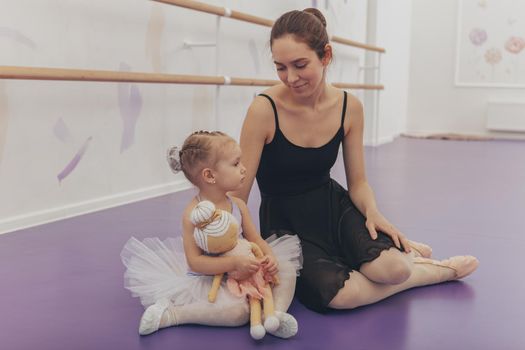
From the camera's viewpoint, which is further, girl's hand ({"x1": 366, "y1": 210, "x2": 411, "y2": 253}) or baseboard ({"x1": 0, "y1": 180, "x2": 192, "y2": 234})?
A: baseboard ({"x1": 0, "y1": 180, "x2": 192, "y2": 234})

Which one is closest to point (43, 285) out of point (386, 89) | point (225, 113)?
point (225, 113)

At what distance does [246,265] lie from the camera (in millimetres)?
1339

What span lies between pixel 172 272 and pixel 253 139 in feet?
1.21

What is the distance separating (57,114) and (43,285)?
0.92 m

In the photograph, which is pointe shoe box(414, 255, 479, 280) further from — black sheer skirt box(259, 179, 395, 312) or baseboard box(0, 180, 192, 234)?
baseboard box(0, 180, 192, 234)

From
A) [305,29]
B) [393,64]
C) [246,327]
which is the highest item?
[393,64]

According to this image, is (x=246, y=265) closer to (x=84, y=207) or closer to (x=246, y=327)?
(x=246, y=327)

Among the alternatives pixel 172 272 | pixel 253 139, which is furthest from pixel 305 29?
pixel 172 272

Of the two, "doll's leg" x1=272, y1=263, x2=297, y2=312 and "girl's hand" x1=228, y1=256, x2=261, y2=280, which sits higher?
"girl's hand" x1=228, y1=256, x2=261, y2=280

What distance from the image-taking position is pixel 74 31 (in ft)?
7.93

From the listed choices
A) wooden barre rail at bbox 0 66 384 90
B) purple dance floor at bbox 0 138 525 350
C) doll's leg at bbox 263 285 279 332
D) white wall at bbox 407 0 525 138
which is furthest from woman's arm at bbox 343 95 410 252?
white wall at bbox 407 0 525 138

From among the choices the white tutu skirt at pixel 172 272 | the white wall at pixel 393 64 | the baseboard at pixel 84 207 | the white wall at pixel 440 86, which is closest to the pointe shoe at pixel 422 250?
the white tutu skirt at pixel 172 272

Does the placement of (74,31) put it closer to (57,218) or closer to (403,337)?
(57,218)

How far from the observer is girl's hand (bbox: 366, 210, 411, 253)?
5.05 ft
